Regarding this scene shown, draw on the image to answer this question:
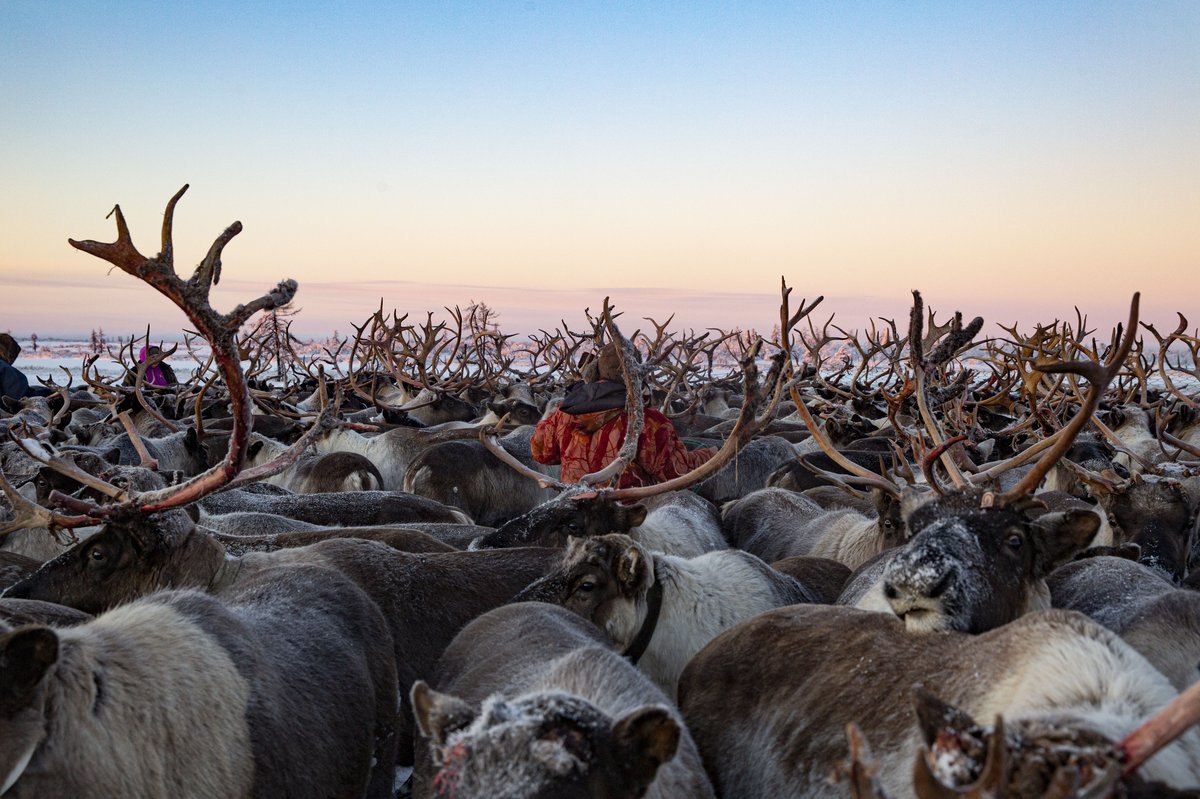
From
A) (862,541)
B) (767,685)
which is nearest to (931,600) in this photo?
(767,685)

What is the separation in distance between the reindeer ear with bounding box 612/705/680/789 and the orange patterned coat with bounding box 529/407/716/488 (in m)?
3.73

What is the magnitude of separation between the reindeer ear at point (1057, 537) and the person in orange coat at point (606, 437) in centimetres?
302

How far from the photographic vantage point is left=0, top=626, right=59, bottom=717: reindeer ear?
6.52 feet

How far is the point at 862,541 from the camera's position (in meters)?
5.93

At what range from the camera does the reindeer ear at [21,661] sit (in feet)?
6.52

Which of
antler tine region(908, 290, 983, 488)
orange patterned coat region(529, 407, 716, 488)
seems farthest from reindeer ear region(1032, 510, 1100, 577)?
orange patterned coat region(529, 407, 716, 488)

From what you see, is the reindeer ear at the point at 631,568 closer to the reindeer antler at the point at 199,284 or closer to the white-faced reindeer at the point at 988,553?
the white-faced reindeer at the point at 988,553

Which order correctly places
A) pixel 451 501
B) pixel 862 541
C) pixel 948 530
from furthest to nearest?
pixel 451 501 < pixel 862 541 < pixel 948 530

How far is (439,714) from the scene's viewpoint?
2076 millimetres

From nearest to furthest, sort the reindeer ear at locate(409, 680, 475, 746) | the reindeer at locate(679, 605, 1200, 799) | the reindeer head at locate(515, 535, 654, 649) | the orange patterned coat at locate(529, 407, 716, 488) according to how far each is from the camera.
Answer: the reindeer at locate(679, 605, 1200, 799), the reindeer ear at locate(409, 680, 475, 746), the reindeer head at locate(515, 535, 654, 649), the orange patterned coat at locate(529, 407, 716, 488)

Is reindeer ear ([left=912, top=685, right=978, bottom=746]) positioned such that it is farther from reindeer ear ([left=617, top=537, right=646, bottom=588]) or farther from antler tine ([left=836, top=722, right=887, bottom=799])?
reindeer ear ([left=617, top=537, right=646, bottom=588])

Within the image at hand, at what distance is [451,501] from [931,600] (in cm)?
642

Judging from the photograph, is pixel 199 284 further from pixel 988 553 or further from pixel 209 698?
pixel 988 553

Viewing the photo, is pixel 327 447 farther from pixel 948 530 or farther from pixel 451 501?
pixel 948 530
